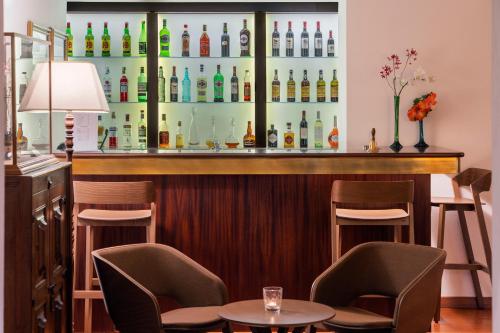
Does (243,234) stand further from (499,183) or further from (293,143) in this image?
(499,183)

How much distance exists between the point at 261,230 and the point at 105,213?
40.5 inches

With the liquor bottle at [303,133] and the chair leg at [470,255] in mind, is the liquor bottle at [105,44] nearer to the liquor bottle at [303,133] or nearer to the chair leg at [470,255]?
the liquor bottle at [303,133]

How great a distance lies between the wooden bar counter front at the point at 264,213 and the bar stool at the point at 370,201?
0.27 m

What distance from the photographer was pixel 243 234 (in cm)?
577

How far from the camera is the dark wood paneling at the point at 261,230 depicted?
18.8 ft

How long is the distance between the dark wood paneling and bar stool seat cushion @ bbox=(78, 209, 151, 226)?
39 centimetres

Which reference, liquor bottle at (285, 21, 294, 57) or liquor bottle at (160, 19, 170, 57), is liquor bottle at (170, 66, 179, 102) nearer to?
liquor bottle at (160, 19, 170, 57)

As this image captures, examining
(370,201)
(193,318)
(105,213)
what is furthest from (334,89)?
(193,318)

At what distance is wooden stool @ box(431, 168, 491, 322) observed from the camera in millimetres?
6008

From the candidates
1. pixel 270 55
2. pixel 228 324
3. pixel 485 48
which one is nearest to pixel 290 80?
pixel 270 55

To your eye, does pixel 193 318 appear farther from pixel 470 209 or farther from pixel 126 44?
pixel 126 44

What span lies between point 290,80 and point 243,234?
2.22 metres

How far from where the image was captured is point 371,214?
17.9 feet

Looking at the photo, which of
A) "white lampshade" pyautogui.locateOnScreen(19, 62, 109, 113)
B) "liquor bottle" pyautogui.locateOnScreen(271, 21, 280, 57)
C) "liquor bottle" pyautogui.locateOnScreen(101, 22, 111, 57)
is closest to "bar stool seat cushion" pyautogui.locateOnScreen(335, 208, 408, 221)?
"white lampshade" pyautogui.locateOnScreen(19, 62, 109, 113)
